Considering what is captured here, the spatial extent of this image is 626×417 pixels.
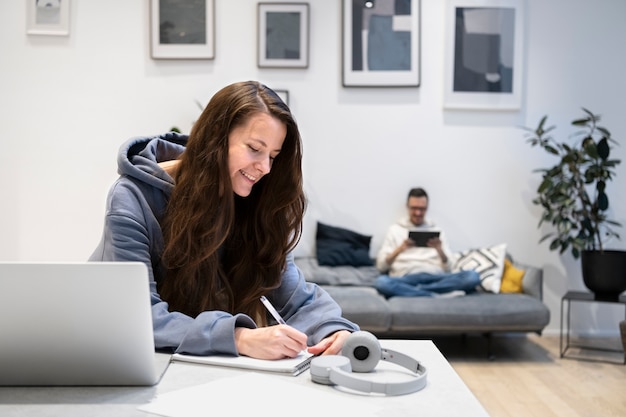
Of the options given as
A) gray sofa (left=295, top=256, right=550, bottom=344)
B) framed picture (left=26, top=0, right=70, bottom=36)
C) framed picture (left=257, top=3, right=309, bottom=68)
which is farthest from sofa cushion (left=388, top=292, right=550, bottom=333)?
framed picture (left=26, top=0, right=70, bottom=36)

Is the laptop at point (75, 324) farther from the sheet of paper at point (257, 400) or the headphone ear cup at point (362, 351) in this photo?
the headphone ear cup at point (362, 351)

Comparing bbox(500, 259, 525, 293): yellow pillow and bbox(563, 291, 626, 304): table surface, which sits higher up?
bbox(500, 259, 525, 293): yellow pillow

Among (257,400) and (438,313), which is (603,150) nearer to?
(438,313)

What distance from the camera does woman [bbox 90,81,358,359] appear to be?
1.76 m

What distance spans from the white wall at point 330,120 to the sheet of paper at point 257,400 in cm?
427

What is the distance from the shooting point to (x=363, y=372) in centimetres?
145

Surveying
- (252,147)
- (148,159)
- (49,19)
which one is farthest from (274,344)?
(49,19)

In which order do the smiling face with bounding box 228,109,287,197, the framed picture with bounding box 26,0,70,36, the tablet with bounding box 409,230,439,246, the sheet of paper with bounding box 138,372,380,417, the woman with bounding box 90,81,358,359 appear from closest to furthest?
the sheet of paper with bounding box 138,372,380,417
the woman with bounding box 90,81,358,359
the smiling face with bounding box 228,109,287,197
the tablet with bounding box 409,230,439,246
the framed picture with bounding box 26,0,70,36

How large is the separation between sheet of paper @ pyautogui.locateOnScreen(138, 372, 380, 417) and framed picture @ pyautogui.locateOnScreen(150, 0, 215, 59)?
4.46 m

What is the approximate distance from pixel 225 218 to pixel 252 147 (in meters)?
0.19

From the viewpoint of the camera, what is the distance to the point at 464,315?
15.3 ft

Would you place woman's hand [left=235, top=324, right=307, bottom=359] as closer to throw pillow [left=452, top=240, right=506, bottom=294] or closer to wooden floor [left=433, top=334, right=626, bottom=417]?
wooden floor [left=433, top=334, right=626, bottom=417]

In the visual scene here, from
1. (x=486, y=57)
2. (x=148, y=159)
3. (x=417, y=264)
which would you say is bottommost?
(x=417, y=264)

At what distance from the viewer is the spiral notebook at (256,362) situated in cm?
143
